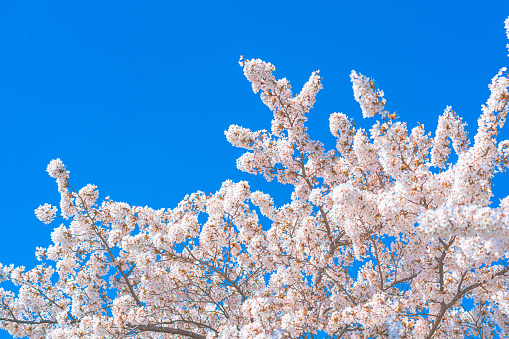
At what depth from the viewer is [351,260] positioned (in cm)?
1323

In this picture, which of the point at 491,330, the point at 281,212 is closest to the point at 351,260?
the point at 281,212

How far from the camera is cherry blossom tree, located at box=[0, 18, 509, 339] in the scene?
27.1ft

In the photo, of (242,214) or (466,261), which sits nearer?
(466,261)

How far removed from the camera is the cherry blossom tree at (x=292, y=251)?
325 inches

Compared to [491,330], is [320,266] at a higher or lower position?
higher

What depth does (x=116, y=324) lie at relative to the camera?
10.3 m

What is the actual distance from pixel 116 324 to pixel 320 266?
5677mm

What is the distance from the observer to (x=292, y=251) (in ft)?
38.2

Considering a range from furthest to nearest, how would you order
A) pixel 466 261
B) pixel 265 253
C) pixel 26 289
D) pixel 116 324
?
pixel 26 289, pixel 265 253, pixel 116 324, pixel 466 261

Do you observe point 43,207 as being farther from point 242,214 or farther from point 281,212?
point 281,212

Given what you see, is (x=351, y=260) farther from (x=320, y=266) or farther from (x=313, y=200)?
(x=313, y=200)

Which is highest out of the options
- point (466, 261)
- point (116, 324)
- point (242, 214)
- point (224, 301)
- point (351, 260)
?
point (242, 214)

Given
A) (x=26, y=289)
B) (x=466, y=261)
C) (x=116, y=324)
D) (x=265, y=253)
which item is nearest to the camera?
(x=466, y=261)

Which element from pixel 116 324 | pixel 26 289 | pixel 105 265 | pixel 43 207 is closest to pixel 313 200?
pixel 116 324
